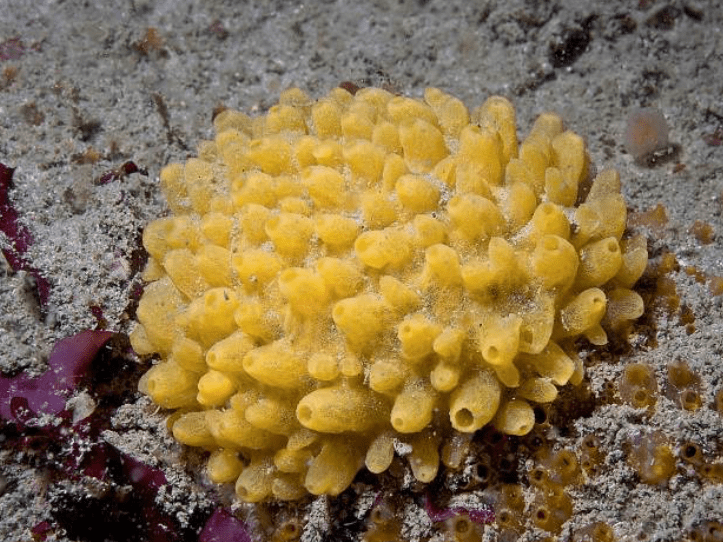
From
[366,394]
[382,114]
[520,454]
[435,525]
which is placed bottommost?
[435,525]

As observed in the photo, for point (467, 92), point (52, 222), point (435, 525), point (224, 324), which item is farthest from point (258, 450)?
point (467, 92)

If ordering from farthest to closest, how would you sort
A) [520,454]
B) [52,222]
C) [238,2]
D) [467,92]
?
[238,2] → [467,92] → [52,222] → [520,454]

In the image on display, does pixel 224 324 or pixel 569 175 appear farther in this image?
pixel 569 175

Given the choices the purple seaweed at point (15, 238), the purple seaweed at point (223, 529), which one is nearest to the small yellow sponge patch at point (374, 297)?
the purple seaweed at point (223, 529)

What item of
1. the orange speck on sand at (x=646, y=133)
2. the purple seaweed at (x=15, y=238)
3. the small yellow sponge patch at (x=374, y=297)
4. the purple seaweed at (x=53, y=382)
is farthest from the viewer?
the orange speck on sand at (x=646, y=133)

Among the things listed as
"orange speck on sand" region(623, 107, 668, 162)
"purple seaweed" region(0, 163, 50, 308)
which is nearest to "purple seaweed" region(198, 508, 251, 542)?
"purple seaweed" region(0, 163, 50, 308)

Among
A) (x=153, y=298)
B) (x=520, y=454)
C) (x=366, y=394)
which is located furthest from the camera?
(x=153, y=298)

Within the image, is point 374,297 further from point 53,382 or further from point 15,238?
point 15,238

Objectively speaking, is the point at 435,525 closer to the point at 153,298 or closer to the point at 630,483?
the point at 630,483

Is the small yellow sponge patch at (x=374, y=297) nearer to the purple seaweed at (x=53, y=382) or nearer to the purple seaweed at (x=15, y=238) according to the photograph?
the purple seaweed at (x=53, y=382)
